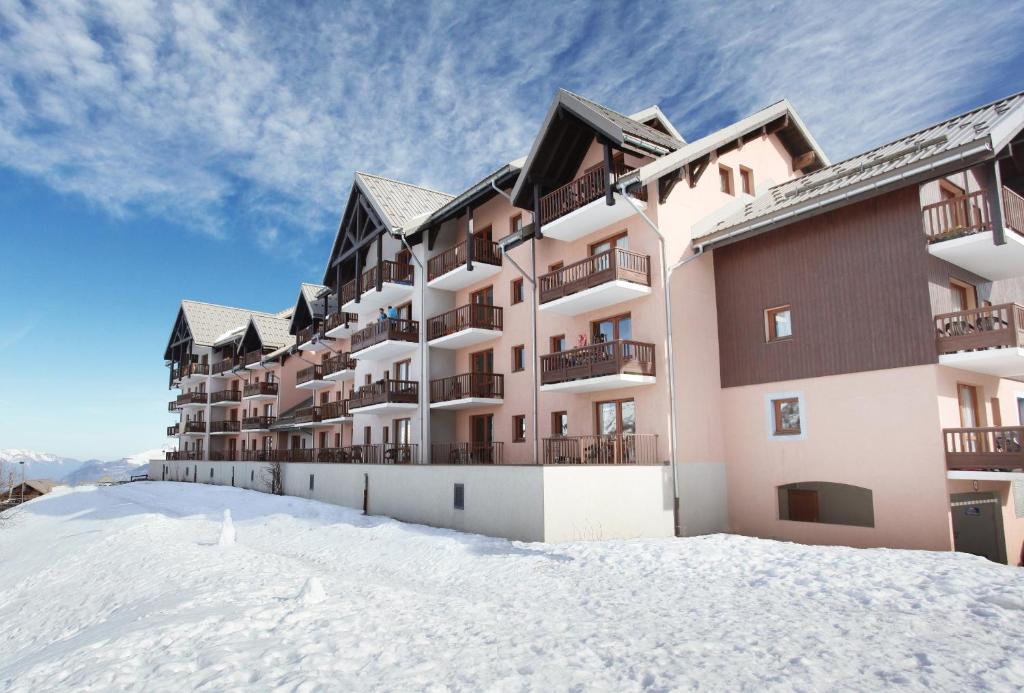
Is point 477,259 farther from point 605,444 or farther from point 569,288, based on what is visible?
point 605,444

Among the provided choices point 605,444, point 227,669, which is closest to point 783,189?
point 605,444

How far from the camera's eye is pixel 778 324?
19.1 m

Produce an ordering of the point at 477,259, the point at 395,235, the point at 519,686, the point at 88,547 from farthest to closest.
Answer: the point at 395,235 < the point at 477,259 < the point at 88,547 < the point at 519,686

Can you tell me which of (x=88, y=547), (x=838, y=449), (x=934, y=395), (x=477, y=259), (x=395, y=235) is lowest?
(x=88, y=547)

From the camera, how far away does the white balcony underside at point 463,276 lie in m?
26.2

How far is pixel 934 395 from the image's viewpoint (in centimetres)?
1547

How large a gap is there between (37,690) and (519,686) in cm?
587

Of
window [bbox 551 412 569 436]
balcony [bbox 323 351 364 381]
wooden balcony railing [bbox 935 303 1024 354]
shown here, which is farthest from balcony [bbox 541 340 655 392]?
balcony [bbox 323 351 364 381]

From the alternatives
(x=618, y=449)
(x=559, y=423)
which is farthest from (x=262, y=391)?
(x=618, y=449)

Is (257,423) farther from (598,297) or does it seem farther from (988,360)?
(988,360)

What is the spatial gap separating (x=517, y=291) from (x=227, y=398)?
1472 inches

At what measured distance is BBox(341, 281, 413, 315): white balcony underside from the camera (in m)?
29.9

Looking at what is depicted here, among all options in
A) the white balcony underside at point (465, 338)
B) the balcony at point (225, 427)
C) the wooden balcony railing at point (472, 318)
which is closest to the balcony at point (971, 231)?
the wooden balcony railing at point (472, 318)

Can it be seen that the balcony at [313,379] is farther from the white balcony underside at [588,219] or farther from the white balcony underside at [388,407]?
the white balcony underside at [588,219]
